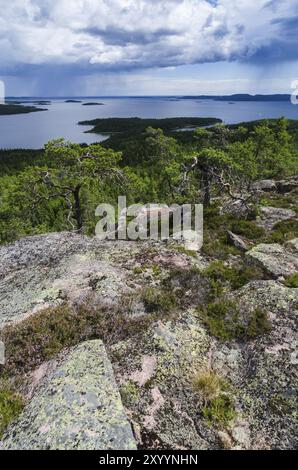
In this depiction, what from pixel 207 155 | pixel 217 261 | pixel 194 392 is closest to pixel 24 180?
pixel 207 155

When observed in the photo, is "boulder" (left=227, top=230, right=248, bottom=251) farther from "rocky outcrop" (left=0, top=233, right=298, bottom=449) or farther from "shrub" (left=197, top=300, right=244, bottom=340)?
"shrub" (left=197, top=300, right=244, bottom=340)

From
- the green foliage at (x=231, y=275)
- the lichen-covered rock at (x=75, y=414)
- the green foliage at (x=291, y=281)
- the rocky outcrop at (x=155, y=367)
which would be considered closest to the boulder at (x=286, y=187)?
the rocky outcrop at (x=155, y=367)

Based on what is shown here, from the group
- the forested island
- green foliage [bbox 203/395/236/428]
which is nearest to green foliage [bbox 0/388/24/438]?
the forested island

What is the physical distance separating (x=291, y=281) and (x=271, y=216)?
39.8ft

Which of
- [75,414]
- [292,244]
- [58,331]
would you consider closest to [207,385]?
[75,414]

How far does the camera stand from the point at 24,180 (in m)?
24.3

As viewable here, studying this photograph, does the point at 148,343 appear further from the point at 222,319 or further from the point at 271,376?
the point at 271,376

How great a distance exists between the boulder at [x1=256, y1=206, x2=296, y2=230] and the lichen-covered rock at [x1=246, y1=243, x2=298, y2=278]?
20.1 ft

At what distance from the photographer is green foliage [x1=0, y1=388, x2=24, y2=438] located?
22.7 ft

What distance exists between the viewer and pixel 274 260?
45.2 ft

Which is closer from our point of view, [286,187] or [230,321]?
[230,321]

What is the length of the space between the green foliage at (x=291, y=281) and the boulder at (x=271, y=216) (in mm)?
9021
